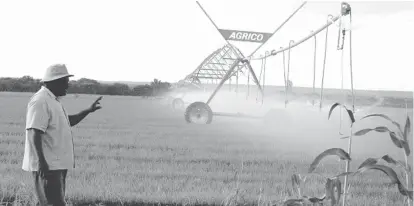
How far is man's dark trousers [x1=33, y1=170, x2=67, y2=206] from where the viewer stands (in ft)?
12.3

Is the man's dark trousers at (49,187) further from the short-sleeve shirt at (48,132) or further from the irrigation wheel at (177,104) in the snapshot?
the irrigation wheel at (177,104)

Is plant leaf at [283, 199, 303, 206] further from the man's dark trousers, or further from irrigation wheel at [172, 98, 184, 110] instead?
irrigation wheel at [172, 98, 184, 110]

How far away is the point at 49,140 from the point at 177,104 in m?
23.9

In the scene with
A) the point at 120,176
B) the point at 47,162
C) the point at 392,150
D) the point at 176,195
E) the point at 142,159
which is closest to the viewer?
the point at 47,162

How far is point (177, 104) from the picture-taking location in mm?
27656

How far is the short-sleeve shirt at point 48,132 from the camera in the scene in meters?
3.70

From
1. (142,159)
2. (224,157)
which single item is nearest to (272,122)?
(224,157)

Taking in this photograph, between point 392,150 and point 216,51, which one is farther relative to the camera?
point 216,51

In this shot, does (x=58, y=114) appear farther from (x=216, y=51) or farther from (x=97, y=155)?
(x=216, y=51)

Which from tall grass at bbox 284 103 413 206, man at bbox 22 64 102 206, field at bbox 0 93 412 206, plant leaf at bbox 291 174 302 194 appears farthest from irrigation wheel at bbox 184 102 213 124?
tall grass at bbox 284 103 413 206

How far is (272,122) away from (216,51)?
3.54 meters

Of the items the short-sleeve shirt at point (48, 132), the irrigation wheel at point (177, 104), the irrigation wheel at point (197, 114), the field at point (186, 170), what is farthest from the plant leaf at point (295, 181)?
the irrigation wheel at point (177, 104)

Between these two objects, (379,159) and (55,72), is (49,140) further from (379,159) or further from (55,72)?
(379,159)

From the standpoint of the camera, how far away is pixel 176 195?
19.4 ft
